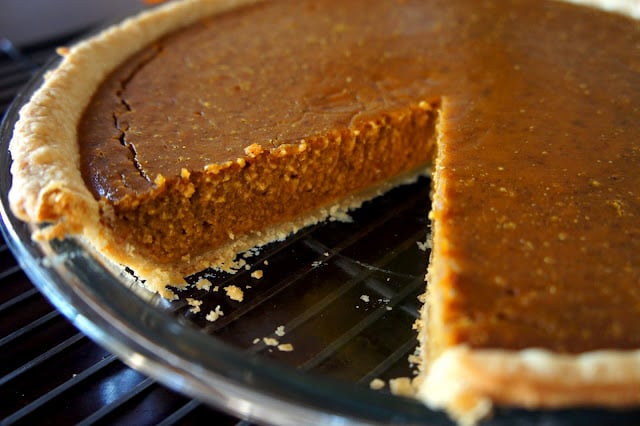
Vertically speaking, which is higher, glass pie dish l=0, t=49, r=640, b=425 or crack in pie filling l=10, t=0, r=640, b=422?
crack in pie filling l=10, t=0, r=640, b=422

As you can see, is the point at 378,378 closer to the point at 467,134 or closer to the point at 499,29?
the point at 467,134

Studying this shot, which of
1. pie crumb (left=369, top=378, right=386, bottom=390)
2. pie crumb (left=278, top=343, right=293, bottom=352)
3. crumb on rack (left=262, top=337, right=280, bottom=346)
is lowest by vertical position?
crumb on rack (left=262, top=337, right=280, bottom=346)

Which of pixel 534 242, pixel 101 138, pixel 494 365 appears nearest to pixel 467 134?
pixel 534 242

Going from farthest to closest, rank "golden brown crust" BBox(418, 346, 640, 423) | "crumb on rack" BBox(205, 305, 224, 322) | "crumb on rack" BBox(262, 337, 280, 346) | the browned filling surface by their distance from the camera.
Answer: "crumb on rack" BBox(205, 305, 224, 322) → "crumb on rack" BBox(262, 337, 280, 346) → the browned filling surface → "golden brown crust" BBox(418, 346, 640, 423)

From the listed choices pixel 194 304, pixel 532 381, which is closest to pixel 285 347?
pixel 194 304

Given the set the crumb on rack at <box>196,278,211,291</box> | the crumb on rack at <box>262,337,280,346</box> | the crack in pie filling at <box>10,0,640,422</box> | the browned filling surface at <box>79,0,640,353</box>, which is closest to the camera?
the crack in pie filling at <box>10,0,640,422</box>

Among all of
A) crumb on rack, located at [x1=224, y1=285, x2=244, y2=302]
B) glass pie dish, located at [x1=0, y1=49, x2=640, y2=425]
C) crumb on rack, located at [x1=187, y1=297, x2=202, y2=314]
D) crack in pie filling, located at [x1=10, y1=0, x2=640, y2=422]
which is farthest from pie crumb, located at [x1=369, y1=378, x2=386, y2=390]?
crumb on rack, located at [x1=187, y1=297, x2=202, y2=314]

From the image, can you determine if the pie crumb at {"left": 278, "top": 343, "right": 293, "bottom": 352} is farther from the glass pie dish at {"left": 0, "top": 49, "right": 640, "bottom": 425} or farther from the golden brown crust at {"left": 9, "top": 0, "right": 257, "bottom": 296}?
the golden brown crust at {"left": 9, "top": 0, "right": 257, "bottom": 296}

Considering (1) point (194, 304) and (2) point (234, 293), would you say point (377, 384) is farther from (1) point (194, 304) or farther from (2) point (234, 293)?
(1) point (194, 304)
